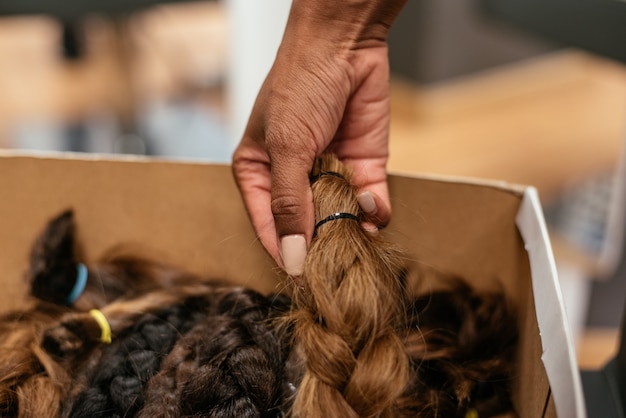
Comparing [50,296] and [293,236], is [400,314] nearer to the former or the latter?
[293,236]

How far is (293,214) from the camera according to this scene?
22.0 inches

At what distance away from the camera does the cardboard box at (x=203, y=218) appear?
0.67m

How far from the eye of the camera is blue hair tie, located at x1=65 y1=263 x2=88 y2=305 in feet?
2.31

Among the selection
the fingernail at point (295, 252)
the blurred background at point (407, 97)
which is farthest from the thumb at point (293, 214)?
the blurred background at point (407, 97)

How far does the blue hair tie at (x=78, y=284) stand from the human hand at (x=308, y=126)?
215 millimetres

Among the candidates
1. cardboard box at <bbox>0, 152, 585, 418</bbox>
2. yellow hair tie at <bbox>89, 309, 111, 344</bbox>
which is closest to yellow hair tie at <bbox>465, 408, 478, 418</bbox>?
cardboard box at <bbox>0, 152, 585, 418</bbox>

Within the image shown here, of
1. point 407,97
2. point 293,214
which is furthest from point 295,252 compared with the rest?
point 407,97

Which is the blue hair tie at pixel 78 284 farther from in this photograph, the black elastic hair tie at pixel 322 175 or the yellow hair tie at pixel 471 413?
the yellow hair tie at pixel 471 413

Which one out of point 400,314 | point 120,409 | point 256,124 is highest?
point 256,124

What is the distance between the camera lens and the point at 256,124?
642 mm

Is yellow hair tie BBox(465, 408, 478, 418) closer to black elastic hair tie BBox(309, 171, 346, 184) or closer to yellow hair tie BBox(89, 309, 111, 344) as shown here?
black elastic hair tie BBox(309, 171, 346, 184)

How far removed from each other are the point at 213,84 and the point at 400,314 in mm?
2321

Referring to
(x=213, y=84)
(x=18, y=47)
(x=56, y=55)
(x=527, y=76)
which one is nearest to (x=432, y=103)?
(x=527, y=76)

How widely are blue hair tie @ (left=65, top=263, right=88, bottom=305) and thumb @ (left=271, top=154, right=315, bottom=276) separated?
271 millimetres
